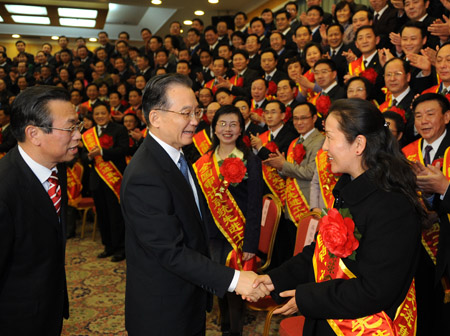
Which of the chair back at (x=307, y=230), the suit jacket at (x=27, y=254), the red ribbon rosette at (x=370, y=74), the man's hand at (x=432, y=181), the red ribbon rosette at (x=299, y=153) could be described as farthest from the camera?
the red ribbon rosette at (x=370, y=74)

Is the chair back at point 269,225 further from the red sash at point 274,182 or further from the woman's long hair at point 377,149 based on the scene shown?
the woman's long hair at point 377,149

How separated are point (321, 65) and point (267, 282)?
258cm

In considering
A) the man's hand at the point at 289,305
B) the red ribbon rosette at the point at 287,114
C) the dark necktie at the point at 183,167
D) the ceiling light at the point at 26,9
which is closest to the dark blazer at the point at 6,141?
the red ribbon rosette at the point at 287,114

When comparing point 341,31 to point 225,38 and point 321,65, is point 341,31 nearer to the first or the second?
point 321,65

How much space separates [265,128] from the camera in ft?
12.7

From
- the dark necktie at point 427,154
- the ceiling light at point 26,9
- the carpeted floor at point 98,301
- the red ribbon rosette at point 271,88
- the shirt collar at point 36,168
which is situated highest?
the ceiling light at point 26,9

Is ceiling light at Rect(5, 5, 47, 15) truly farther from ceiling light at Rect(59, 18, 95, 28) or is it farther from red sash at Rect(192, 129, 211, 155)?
red sash at Rect(192, 129, 211, 155)

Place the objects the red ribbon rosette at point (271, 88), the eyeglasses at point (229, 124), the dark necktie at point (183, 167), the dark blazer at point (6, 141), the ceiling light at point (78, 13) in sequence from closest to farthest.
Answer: the dark necktie at point (183, 167) < the eyeglasses at point (229, 124) < the red ribbon rosette at point (271, 88) < the dark blazer at point (6, 141) < the ceiling light at point (78, 13)

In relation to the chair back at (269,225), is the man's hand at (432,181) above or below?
above

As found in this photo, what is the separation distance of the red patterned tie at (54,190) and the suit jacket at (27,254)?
76 millimetres

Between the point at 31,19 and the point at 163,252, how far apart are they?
11.5 meters

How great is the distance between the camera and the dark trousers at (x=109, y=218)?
396 centimetres

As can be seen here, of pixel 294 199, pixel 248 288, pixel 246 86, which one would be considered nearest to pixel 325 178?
pixel 294 199

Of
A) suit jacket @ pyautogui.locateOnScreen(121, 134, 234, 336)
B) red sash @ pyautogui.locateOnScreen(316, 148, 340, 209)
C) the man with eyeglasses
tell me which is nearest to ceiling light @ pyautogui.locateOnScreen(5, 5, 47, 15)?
the man with eyeglasses
